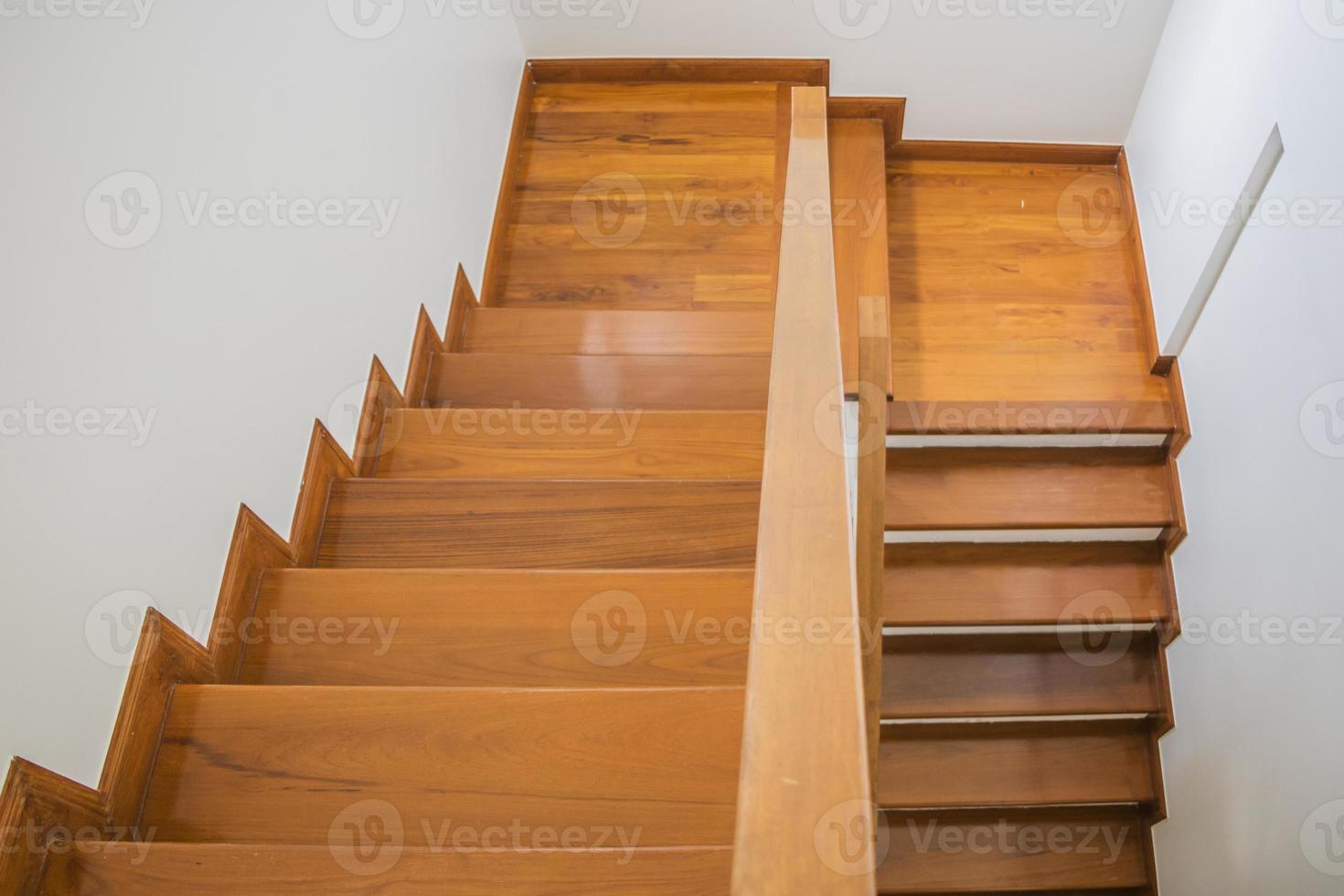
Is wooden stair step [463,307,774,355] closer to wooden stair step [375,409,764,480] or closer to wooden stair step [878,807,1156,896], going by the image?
wooden stair step [375,409,764,480]

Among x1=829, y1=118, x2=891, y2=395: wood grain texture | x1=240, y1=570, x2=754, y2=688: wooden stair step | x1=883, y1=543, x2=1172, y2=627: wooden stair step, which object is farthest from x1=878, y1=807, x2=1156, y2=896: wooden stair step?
x1=240, y1=570, x2=754, y2=688: wooden stair step

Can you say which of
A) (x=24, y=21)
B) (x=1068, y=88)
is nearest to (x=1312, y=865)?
(x=1068, y=88)

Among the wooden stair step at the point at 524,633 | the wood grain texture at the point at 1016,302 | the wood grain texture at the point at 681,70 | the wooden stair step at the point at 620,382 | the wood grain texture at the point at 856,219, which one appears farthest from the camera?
the wood grain texture at the point at 681,70

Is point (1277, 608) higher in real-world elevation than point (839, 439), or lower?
higher

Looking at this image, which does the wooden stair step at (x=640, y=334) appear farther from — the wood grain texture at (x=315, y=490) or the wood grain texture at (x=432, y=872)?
the wood grain texture at (x=432, y=872)

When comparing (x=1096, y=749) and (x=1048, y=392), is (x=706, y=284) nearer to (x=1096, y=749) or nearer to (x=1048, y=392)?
(x=1048, y=392)

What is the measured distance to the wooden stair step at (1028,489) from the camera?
2.73 m

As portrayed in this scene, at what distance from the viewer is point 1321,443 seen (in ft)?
6.59

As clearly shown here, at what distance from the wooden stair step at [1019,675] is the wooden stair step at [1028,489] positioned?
35 cm

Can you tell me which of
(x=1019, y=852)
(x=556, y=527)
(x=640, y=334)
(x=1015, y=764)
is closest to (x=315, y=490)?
(x=556, y=527)

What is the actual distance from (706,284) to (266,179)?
1592 mm

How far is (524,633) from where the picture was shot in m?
1.58

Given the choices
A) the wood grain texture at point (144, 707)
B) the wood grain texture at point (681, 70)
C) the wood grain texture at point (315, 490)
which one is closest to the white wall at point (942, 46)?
the wood grain texture at point (681, 70)

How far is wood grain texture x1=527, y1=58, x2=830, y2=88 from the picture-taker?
352 cm
